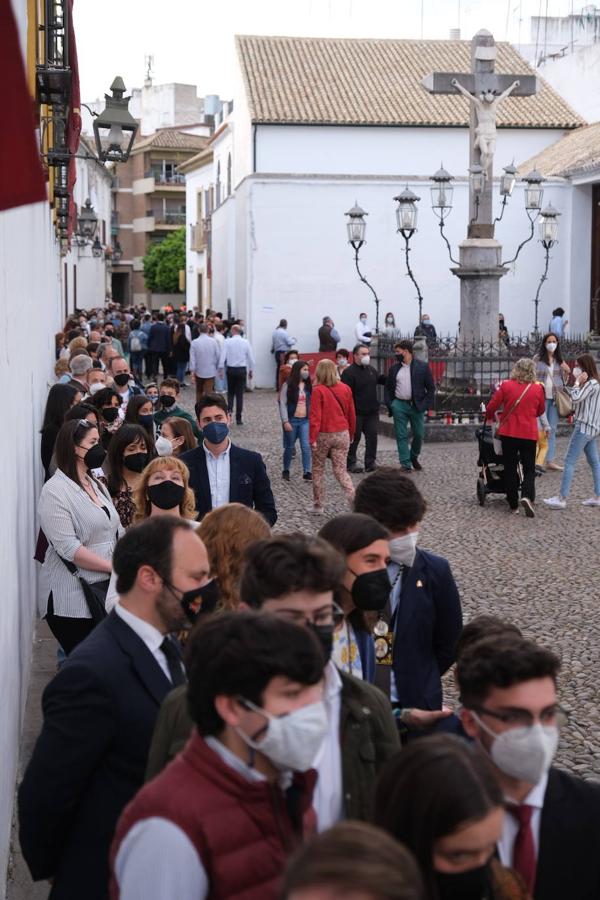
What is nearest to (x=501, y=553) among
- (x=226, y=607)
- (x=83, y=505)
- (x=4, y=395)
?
(x=83, y=505)

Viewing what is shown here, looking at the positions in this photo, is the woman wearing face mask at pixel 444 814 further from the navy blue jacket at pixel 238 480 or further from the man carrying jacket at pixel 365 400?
the man carrying jacket at pixel 365 400

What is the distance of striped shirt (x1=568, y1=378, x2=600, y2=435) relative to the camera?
14125mm

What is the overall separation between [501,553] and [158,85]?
80.6 meters

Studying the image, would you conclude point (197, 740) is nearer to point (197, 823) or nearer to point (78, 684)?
point (197, 823)

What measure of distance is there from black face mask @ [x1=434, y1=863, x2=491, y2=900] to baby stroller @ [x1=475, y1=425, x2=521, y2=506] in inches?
481

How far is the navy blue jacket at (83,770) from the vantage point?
10.7ft

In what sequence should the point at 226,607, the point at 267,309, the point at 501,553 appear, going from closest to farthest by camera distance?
the point at 226,607, the point at 501,553, the point at 267,309

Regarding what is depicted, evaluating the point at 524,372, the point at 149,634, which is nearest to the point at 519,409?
the point at 524,372

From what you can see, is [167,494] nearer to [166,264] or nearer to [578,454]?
[578,454]

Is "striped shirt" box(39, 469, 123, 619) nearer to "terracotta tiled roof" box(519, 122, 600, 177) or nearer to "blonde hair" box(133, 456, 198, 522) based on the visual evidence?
"blonde hair" box(133, 456, 198, 522)

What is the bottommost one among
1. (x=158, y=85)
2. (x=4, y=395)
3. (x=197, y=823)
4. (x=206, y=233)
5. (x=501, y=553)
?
Result: (x=501, y=553)

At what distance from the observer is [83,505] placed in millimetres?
6586

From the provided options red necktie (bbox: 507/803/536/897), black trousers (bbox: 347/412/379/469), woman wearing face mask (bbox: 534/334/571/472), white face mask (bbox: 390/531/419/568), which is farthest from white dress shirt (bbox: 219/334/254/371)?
red necktie (bbox: 507/803/536/897)

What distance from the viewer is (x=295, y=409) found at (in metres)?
16.4
